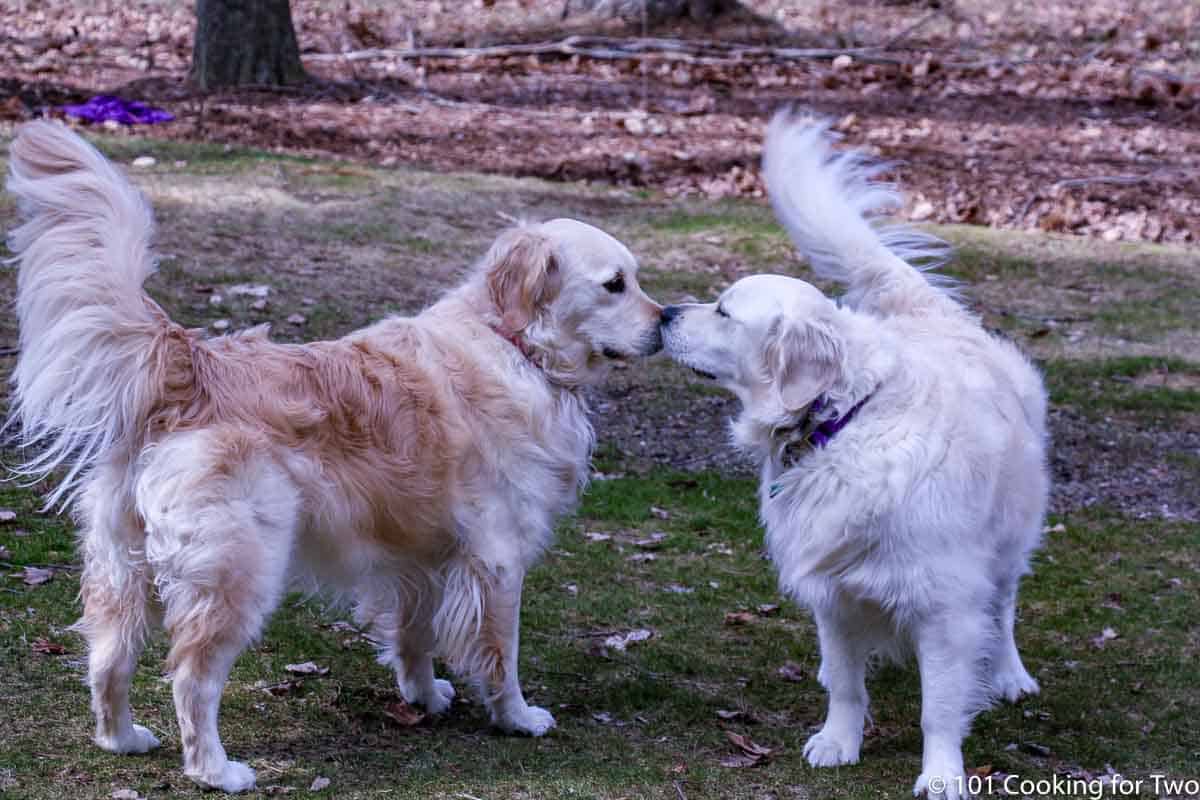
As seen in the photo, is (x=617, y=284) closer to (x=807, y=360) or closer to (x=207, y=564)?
(x=807, y=360)

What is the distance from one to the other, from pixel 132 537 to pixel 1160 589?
4421 millimetres

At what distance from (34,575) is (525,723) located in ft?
6.79

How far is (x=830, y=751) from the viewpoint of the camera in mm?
4340

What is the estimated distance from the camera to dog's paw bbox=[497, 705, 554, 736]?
14.5ft

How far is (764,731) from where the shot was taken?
4613 mm

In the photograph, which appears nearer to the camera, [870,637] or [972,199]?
[870,637]

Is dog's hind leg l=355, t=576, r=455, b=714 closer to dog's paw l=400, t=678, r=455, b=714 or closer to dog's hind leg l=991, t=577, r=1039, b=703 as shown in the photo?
dog's paw l=400, t=678, r=455, b=714

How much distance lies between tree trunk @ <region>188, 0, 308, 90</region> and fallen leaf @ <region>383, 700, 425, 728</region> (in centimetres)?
848

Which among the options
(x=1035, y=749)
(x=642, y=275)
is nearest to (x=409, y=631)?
(x=1035, y=749)

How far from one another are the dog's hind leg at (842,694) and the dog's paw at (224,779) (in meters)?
1.78

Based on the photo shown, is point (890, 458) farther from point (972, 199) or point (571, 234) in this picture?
point (972, 199)

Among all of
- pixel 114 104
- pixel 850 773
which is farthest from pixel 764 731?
pixel 114 104

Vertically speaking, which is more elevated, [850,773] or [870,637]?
[870,637]

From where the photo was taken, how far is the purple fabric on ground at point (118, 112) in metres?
11.1
